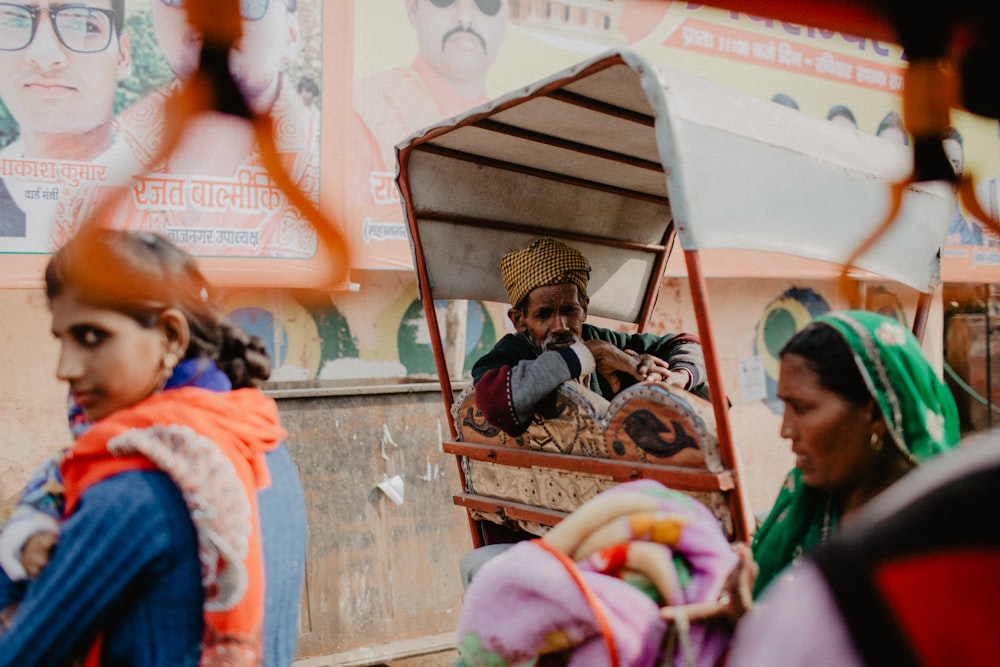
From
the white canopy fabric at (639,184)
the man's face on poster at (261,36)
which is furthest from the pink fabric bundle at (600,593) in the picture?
the man's face on poster at (261,36)

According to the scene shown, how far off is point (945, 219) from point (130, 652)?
2.85 m

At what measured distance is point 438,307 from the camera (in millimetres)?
5410

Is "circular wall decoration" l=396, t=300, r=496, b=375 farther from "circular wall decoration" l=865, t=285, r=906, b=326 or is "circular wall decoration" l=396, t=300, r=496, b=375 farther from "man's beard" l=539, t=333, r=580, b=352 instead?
"circular wall decoration" l=865, t=285, r=906, b=326

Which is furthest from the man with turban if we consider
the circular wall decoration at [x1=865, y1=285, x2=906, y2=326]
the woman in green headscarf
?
the circular wall decoration at [x1=865, y1=285, x2=906, y2=326]

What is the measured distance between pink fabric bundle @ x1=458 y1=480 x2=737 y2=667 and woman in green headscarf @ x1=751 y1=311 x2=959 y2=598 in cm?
36

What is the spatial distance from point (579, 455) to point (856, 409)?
3.39 ft

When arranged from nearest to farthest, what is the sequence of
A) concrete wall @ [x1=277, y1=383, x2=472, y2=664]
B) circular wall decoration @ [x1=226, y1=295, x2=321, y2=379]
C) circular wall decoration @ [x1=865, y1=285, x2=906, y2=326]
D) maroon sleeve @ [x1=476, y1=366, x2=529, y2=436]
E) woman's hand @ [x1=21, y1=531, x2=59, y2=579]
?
woman's hand @ [x1=21, y1=531, x2=59, y2=579], maroon sleeve @ [x1=476, y1=366, x2=529, y2=436], concrete wall @ [x1=277, y1=383, x2=472, y2=664], circular wall decoration @ [x1=226, y1=295, x2=321, y2=379], circular wall decoration @ [x1=865, y1=285, x2=906, y2=326]

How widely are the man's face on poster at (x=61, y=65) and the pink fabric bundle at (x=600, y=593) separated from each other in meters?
4.11

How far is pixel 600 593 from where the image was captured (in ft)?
3.62

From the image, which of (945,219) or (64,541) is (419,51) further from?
(64,541)

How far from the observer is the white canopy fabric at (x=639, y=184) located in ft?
6.32

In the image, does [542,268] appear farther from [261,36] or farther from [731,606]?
[261,36]

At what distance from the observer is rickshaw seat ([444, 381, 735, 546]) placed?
1947mm

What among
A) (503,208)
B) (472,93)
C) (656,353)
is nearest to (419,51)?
(472,93)
